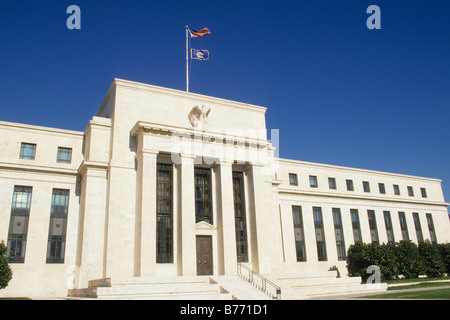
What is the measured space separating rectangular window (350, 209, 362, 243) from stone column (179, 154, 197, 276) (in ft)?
87.8

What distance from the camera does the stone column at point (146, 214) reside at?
→ 28859 millimetres

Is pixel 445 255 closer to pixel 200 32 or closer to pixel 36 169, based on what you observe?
pixel 200 32

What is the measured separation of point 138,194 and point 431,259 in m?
35.7

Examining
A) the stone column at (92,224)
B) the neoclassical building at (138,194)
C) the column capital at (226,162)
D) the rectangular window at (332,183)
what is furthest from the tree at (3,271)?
Result: the rectangular window at (332,183)

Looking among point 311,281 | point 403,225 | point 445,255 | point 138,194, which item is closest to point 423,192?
point 403,225

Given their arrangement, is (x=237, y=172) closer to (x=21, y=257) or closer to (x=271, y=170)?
(x=271, y=170)

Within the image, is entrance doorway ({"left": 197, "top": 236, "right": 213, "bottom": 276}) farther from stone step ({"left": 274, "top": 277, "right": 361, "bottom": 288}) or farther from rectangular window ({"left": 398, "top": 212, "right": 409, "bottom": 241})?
rectangular window ({"left": 398, "top": 212, "right": 409, "bottom": 241})

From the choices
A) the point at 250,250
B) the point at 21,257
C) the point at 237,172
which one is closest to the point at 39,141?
the point at 21,257

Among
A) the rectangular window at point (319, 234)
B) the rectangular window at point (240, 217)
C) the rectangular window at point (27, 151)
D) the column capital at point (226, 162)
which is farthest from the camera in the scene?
the rectangular window at point (319, 234)

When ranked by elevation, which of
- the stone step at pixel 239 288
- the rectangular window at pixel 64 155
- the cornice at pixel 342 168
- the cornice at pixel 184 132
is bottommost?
the stone step at pixel 239 288

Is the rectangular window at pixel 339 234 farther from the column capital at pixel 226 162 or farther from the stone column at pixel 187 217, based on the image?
the stone column at pixel 187 217

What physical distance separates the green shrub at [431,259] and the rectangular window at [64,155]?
40.4 meters

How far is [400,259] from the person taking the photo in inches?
1677

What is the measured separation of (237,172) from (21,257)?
64.6ft
